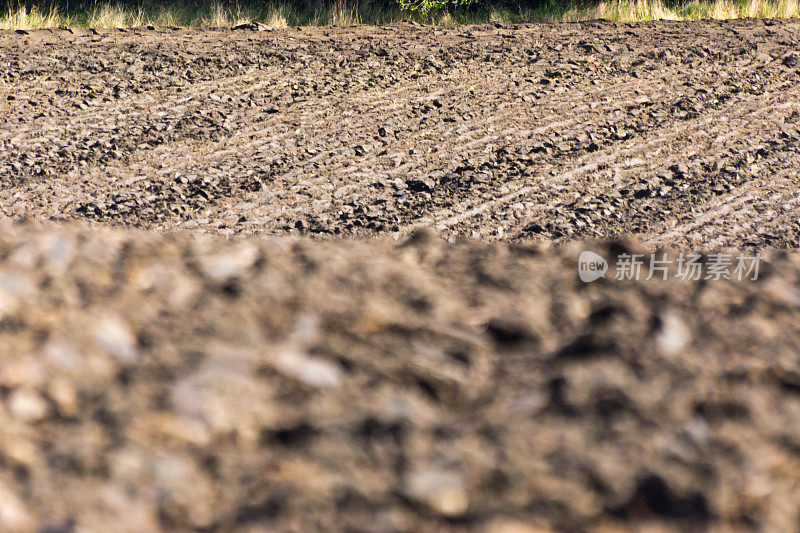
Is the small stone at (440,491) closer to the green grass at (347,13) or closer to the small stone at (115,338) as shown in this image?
the small stone at (115,338)

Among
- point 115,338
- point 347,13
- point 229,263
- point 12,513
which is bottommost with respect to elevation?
point 12,513

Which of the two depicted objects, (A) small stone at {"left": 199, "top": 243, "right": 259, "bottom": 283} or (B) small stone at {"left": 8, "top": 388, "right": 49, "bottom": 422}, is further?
(A) small stone at {"left": 199, "top": 243, "right": 259, "bottom": 283}

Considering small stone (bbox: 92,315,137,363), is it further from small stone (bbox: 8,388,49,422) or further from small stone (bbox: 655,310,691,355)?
small stone (bbox: 655,310,691,355)

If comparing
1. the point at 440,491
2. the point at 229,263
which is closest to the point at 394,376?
the point at 440,491

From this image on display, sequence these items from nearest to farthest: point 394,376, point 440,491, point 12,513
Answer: point 12,513 < point 440,491 < point 394,376

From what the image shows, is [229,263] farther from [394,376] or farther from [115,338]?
[394,376]

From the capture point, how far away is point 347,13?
316 inches

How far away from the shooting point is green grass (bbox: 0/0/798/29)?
25.4 feet

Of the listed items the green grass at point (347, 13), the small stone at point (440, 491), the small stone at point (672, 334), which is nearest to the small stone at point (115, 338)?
the small stone at point (440, 491)

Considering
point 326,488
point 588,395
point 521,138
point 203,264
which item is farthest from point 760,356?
point 521,138

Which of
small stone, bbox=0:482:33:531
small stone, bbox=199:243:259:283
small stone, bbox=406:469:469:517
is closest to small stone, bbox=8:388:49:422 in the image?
small stone, bbox=0:482:33:531

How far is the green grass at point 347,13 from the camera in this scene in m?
7.75

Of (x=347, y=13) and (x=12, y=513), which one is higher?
(x=347, y=13)

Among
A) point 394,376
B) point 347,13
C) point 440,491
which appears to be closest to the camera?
point 440,491
